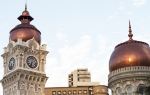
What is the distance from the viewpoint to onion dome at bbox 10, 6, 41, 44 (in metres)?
99.5

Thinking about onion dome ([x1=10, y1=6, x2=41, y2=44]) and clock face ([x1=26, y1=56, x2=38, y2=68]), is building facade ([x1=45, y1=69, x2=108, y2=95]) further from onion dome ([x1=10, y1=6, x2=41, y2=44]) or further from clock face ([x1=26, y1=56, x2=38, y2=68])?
clock face ([x1=26, y1=56, x2=38, y2=68])

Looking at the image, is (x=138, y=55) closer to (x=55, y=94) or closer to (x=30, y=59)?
(x=30, y=59)

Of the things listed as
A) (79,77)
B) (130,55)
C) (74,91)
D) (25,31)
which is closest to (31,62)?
(25,31)

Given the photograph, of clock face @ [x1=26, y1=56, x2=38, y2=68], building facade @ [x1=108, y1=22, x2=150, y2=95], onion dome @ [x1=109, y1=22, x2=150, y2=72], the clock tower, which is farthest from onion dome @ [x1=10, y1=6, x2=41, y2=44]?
building facade @ [x1=108, y1=22, x2=150, y2=95]

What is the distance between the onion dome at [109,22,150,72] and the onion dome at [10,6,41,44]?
1889 centimetres

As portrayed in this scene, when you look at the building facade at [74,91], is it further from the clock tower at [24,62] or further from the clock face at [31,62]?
the clock face at [31,62]

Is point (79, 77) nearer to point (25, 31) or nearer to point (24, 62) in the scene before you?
point (25, 31)

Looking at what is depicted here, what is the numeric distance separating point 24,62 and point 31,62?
183 centimetres

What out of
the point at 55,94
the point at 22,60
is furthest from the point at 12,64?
the point at 55,94

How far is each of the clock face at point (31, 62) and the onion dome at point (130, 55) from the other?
1669cm

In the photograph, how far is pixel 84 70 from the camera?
164875 mm

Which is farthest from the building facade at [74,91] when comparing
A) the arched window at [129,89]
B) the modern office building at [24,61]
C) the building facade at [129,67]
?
the arched window at [129,89]

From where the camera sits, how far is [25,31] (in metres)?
100

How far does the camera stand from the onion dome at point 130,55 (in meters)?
86.0
